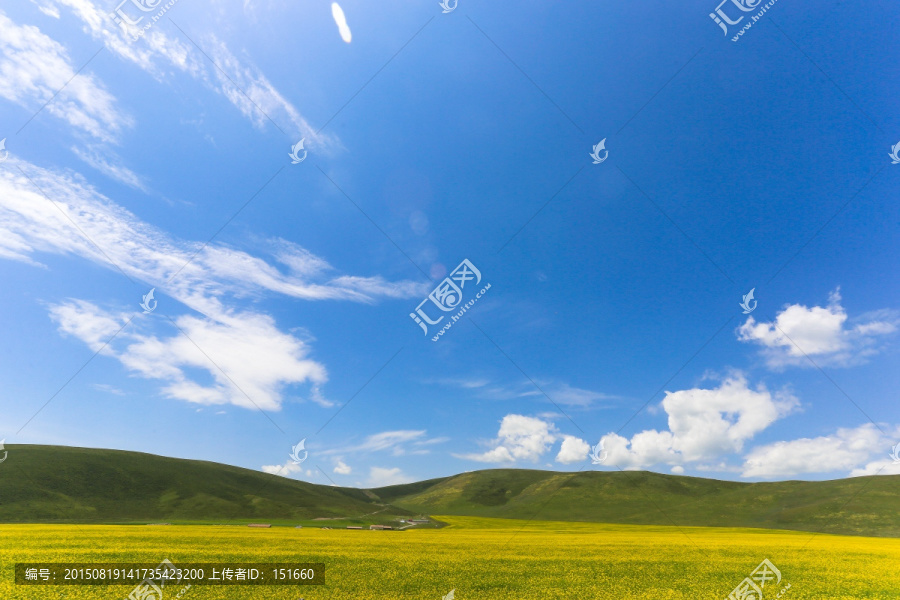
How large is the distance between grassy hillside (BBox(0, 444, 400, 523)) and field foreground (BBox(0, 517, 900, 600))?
122 m

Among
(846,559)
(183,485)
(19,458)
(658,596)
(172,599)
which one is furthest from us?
(183,485)

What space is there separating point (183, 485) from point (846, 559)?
722 ft

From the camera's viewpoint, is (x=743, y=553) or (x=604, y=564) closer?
(x=604, y=564)

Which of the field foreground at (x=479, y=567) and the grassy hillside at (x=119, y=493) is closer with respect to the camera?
the field foreground at (x=479, y=567)

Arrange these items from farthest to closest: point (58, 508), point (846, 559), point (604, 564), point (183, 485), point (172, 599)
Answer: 1. point (183, 485)
2. point (58, 508)
3. point (846, 559)
4. point (604, 564)
5. point (172, 599)

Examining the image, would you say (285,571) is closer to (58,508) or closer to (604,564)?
(604,564)

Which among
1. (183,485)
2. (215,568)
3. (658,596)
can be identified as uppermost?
(215,568)

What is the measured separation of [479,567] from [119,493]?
18790cm

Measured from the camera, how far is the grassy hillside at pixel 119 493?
12625 cm

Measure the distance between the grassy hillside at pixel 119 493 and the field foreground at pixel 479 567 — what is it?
12199 centimetres

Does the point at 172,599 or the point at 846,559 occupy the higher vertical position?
the point at 172,599

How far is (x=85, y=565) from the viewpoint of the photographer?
26.9 metres

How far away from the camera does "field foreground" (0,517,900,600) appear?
2323 cm

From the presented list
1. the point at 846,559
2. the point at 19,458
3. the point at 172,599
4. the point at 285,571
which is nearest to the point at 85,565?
the point at 172,599
